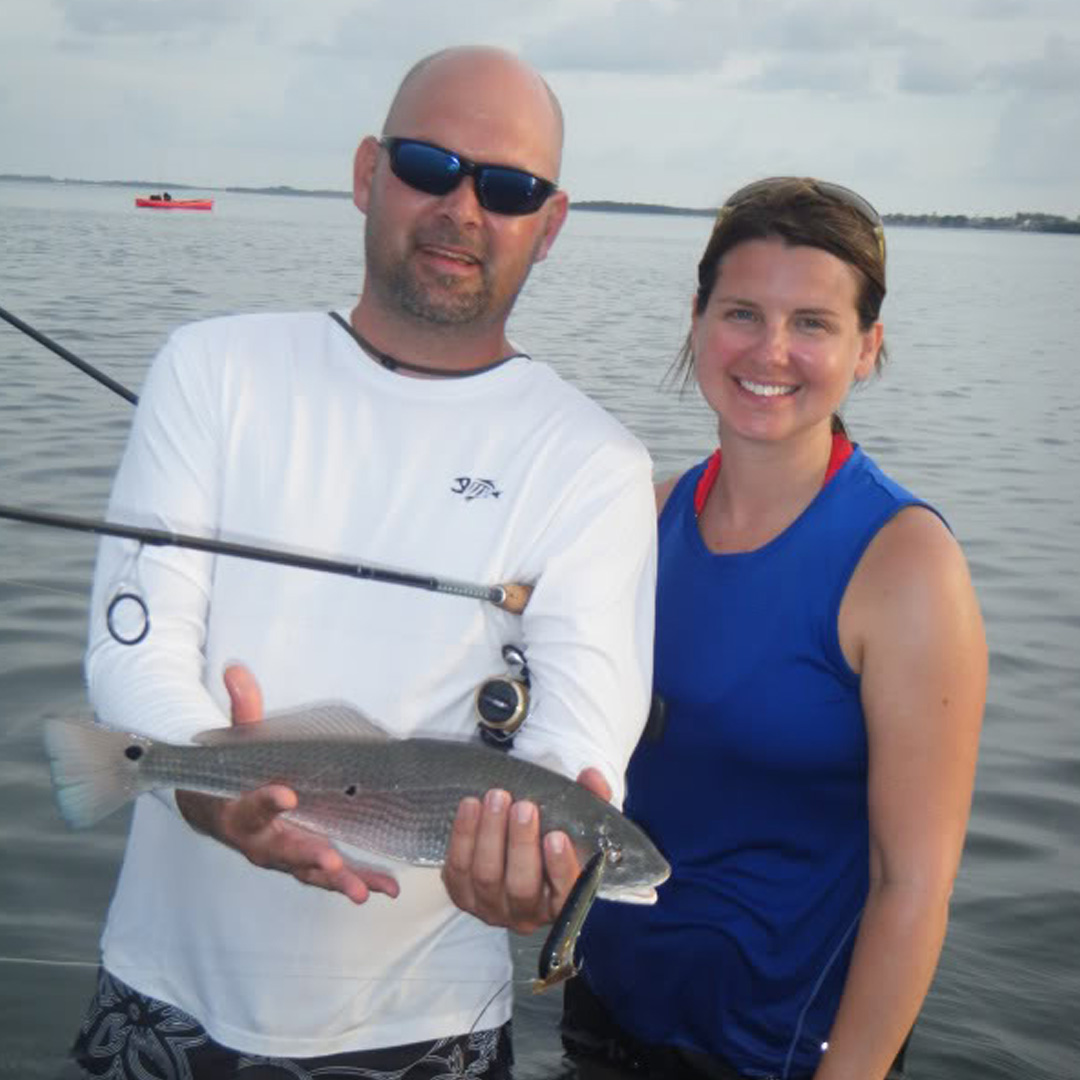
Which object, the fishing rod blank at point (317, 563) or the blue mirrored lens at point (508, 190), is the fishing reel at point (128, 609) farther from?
the blue mirrored lens at point (508, 190)

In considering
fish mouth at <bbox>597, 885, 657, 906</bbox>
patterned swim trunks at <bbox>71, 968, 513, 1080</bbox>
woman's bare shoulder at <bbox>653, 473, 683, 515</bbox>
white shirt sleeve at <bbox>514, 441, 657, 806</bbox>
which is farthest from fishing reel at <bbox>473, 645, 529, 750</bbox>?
woman's bare shoulder at <bbox>653, 473, 683, 515</bbox>

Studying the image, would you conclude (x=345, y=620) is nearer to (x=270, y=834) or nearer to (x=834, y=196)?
(x=270, y=834)

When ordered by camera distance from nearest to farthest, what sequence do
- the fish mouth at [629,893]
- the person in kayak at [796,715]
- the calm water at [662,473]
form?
the fish mouth at [629,893] → the person in kayak at [796,715] → the calm water at [662,473]

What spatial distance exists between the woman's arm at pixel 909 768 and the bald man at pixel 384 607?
24.5 inches

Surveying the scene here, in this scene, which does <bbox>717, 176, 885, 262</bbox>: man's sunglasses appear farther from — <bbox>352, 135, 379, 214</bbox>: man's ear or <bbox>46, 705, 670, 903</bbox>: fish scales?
<bbox>46, 705, 670, 903</bbox>: fish scales

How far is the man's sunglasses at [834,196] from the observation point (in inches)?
157

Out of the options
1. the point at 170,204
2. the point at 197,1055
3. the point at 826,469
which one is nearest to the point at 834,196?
the point at 826,469

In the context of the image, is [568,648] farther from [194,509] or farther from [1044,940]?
[1044,940]

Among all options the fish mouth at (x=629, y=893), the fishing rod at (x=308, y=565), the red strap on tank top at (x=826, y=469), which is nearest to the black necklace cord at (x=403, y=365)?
the fishing rod at (x=308, y=565)

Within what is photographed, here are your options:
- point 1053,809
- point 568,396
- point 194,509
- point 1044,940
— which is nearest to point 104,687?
point 194,509

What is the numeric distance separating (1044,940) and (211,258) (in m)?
32.7

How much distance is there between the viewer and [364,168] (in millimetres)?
4016

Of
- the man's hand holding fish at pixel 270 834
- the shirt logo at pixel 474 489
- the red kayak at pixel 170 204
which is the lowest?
the red kayak at pixel 170 204

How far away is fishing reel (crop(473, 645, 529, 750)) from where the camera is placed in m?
3.40
